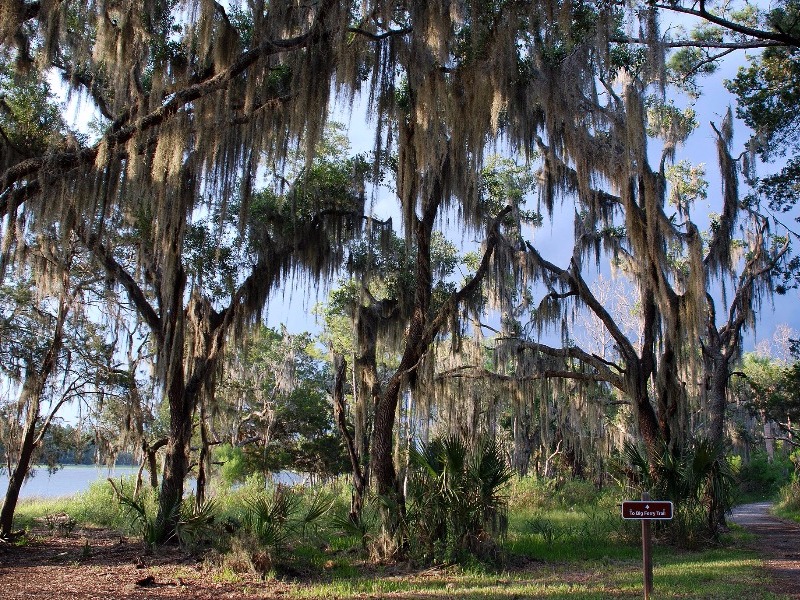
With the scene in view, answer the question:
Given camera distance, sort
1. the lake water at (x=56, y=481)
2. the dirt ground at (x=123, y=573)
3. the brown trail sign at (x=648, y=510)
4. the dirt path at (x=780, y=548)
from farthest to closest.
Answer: the lake water at (x=56, y=481)
the dirt path at (x=780, y=548)
the dirt ground at (x=123, y=573)
the brown trail sign at (x=648, y=510)

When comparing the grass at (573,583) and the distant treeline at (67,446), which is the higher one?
the distant treeline at (67,446)

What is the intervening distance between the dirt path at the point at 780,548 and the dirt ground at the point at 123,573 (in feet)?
0.04

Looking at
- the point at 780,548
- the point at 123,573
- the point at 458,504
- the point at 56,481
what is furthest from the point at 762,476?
the point at 56,481

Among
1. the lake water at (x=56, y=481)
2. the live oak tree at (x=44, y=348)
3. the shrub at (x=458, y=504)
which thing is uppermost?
the live oak tree at (x=44, y=348)

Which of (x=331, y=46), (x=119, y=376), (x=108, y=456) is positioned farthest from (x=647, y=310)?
(x=108, y=456)

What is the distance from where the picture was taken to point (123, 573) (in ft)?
25.5

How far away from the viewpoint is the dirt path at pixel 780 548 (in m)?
7.29

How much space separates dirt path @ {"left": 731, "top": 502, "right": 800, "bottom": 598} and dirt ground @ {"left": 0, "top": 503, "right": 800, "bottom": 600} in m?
0.01

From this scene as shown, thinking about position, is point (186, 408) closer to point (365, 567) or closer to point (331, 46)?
point (365, 567)

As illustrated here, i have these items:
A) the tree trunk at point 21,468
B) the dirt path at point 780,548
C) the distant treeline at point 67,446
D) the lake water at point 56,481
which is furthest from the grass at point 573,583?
the distant treeline at point 67,446

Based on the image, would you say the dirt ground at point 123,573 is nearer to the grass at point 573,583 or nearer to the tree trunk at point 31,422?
the grass at point 573,583

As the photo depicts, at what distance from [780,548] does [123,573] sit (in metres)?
10.2

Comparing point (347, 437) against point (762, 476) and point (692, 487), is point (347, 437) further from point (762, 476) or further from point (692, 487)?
point (762, 476)

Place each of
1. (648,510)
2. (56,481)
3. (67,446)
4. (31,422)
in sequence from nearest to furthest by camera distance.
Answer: (648,510) → (31,422) → (67,446) → (56,481)
